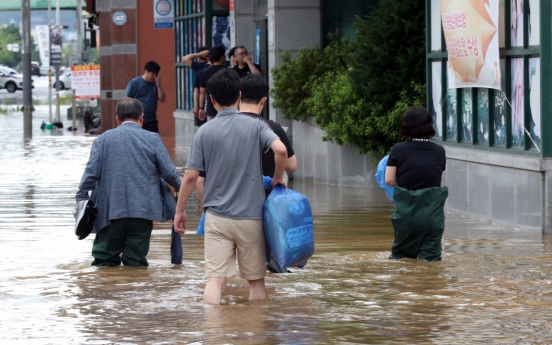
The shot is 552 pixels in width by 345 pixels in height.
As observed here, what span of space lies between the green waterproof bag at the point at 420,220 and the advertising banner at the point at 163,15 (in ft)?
62.6

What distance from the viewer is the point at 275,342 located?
650cm

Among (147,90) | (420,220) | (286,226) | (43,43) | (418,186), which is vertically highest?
(43,43)

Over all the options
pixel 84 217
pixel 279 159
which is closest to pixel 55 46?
pixel 84 217

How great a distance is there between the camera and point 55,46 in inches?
1575

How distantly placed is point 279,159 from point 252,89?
668mm

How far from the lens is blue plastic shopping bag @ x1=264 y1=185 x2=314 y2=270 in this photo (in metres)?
7.32

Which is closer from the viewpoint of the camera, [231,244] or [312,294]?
[231,244]

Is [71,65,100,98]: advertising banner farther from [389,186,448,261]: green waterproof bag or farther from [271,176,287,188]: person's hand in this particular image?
[271,176,287,188]: person's hand

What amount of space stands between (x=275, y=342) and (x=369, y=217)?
6.45m

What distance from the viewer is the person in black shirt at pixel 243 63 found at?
1677cm

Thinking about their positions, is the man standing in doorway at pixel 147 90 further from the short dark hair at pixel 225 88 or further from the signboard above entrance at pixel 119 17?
the signboard above entrance at pixel 119 17

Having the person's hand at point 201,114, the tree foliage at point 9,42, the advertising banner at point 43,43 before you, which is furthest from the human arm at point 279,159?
the tree foliage at point 9,42

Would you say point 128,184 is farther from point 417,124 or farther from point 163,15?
point 163,15

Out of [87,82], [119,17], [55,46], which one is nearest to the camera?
[119,17]
